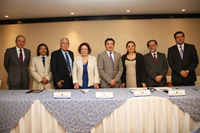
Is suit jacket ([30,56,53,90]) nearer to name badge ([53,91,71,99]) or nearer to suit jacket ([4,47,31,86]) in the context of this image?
suit jacket ([4,47,31,86])

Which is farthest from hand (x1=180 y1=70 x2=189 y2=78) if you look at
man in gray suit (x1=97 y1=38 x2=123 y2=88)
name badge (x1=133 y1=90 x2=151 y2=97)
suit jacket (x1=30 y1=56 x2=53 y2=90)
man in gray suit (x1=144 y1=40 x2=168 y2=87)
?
suit jacket (x1=30 y1=56 x2=53 y2=90)

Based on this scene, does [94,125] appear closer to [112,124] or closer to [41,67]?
[112,124]

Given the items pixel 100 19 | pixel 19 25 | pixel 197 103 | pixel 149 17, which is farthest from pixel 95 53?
pixel 197 103

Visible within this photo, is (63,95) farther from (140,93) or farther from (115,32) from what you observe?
(115,32)

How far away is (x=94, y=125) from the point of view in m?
1.76

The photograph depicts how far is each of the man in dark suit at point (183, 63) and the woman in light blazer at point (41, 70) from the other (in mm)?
2848

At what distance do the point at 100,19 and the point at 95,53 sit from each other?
108 cm

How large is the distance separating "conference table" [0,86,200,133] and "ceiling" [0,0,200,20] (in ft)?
8.48

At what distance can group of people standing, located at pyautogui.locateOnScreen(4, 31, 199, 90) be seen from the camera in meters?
2.83

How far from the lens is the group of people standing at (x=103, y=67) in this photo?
2834 millimetres

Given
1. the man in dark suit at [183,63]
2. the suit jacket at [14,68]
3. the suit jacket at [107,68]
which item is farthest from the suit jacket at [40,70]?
the man in dark suit at [183,63]

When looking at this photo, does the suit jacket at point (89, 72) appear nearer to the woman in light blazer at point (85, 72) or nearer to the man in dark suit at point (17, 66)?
the woman in light blazer at point (85, 72)

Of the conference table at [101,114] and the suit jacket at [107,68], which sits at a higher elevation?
the suit jacket at [107,68]

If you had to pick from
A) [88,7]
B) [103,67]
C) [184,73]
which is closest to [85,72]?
[103,67]
